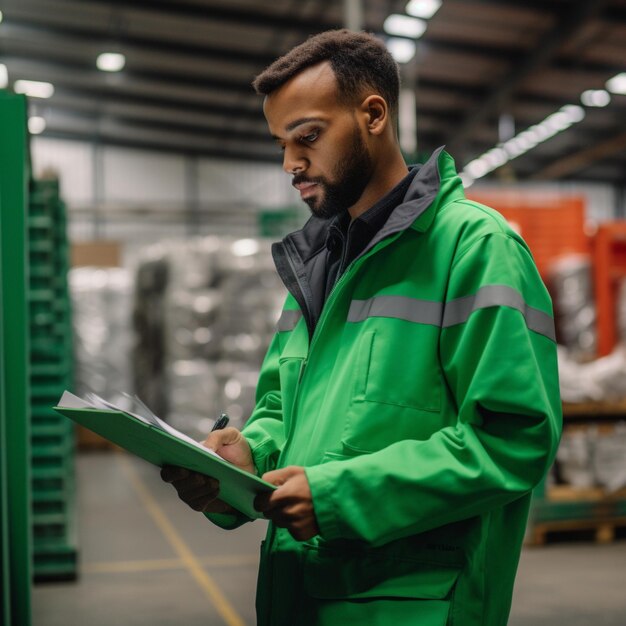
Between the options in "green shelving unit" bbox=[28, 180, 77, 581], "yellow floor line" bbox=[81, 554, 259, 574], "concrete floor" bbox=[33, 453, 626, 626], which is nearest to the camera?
"concrete floor" bbox=[33, 453, 626, 626]

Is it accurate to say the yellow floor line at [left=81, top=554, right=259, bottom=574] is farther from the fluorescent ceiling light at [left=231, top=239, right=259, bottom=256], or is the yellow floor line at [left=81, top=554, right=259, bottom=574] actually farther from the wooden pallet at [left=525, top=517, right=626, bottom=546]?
the fluorescent ceiling light at [left=231, top=239, right=259, bottom=256]

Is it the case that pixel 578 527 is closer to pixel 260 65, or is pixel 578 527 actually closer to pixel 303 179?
pixel 303 179

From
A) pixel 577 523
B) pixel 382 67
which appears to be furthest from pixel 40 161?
pixel 382 67

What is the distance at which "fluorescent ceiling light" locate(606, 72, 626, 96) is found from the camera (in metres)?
15.0

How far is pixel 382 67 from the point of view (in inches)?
63.8

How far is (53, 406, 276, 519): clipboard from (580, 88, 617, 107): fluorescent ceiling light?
51.9 feet

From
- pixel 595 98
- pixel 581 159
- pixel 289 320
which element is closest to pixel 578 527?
pixel 289 320

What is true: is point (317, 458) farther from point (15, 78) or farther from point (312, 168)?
point (15, 78)

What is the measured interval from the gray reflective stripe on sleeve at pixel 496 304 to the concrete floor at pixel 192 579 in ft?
10.9

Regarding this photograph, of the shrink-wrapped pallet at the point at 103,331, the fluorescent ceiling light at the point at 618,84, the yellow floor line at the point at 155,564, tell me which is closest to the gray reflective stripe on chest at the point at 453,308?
the yellow floor line at the point at 155,564

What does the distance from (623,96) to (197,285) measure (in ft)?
36.5

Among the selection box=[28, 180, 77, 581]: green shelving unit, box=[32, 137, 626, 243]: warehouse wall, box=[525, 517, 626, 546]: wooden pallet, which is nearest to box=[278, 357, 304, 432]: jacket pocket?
box=[28, 180, 77, 581]: green shelving unit

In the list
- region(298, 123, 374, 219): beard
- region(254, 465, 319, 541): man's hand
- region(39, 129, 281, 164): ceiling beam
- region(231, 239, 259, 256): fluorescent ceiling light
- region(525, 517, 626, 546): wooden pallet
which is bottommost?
region(525, 517, 626, 546): wooden pallet

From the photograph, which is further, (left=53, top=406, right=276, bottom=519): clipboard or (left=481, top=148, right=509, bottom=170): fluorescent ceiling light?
(left=481, top=148, right=509, bottom=170): fluorescent ceiling light
